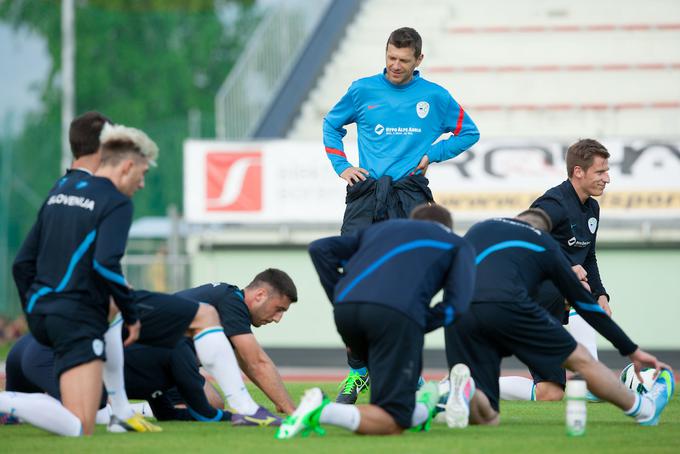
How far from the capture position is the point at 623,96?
23.5 meters

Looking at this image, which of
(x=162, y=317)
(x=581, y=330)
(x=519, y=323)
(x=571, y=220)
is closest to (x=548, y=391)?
(x=581, y=330)

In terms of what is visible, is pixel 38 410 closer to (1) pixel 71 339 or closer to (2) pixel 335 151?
(1) pixel 71 339

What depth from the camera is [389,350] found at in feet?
24.7

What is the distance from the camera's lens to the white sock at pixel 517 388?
1082 cm

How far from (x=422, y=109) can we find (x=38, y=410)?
12.7ft

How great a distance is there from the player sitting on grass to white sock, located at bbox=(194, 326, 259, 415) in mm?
1297

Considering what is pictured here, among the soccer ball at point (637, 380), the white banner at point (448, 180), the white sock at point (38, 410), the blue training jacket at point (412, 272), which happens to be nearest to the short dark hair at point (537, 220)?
the blue training jacket at point (412, 272)

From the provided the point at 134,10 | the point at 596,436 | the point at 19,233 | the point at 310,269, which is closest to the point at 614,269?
the point at 310,269

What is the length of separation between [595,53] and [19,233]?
15.9 m

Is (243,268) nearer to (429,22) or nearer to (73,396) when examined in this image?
(429,22)

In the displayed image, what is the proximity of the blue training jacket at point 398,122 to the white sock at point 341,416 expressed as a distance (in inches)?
113

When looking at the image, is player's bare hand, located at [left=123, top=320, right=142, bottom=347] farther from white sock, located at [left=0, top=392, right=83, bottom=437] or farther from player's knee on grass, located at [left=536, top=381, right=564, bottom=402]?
player's knee on grass, located at [left=536, top=381, right=564, bottom=402]

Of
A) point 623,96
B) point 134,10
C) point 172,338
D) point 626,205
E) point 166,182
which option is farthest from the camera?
point 134,10

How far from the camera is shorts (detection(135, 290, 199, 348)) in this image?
798 centimetres
